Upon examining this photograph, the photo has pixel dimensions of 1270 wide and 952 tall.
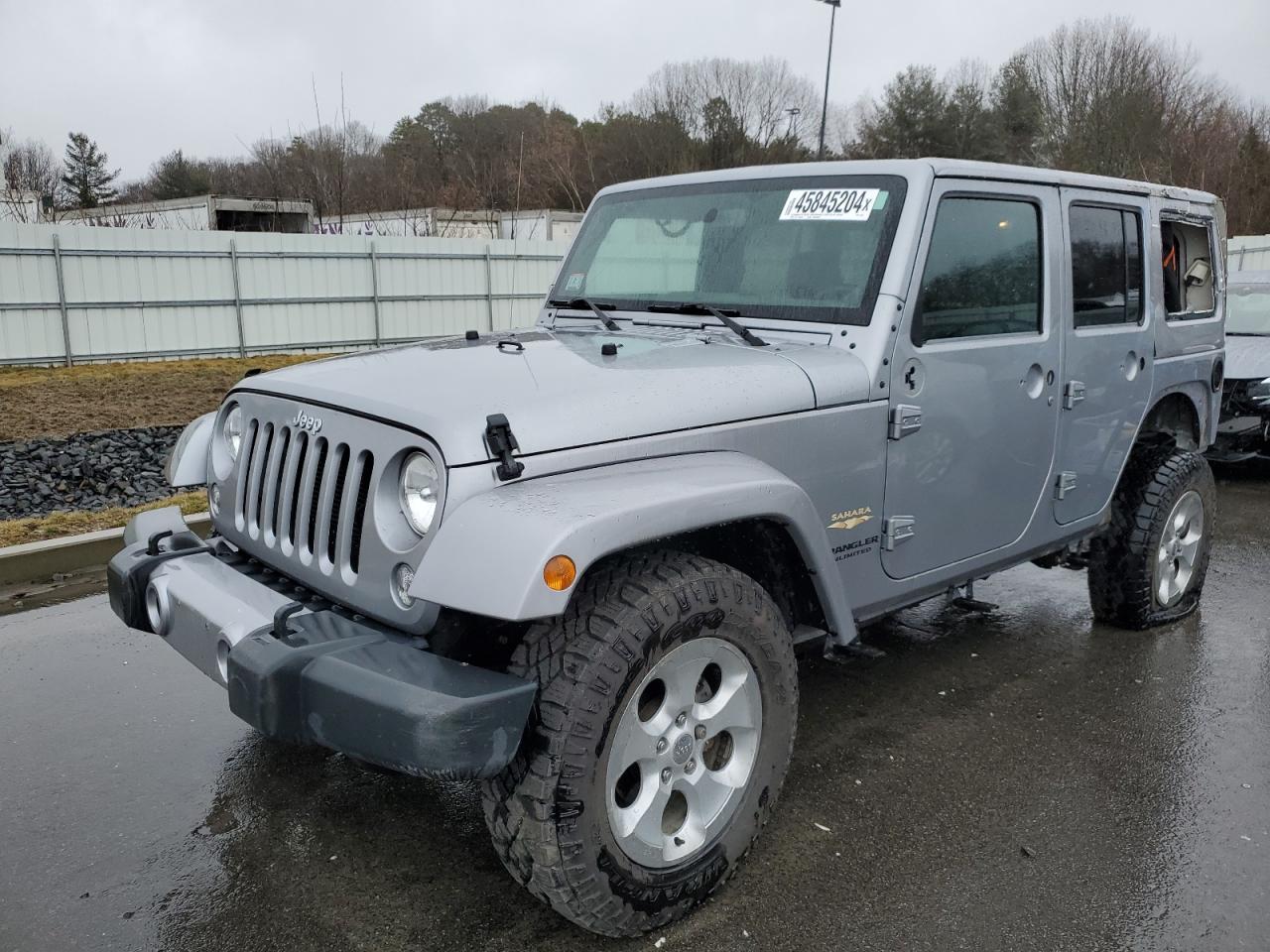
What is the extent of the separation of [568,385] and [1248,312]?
8.85 metres

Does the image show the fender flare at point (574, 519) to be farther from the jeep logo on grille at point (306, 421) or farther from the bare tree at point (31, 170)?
the bare tree at point (31, 170)

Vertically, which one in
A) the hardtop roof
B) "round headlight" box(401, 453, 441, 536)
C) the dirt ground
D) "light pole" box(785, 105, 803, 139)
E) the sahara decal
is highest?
"light pole" box(785, 105, 803, 139)

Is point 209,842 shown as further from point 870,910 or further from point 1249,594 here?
point 1249,594

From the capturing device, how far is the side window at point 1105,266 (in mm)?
4098

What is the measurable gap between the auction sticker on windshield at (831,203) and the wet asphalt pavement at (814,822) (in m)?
1.87

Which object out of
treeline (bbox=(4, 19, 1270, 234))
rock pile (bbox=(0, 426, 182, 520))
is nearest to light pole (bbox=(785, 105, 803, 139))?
treeline (bbox=(4, 19, 1270, 234))

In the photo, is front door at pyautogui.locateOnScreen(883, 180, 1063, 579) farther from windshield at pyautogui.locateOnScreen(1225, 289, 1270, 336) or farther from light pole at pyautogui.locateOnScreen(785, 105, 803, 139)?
light pole at pyautogui.locateOnScreen(785, 105, 803, 139)

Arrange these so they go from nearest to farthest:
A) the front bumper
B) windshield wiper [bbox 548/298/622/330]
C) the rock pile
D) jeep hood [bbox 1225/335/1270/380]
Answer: the front bumper < windshield wiper [bbox 548/298/622/330] < the rock pile < jeep hood [bbox 1225/335/1270/380]

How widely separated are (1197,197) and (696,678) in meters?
3.85

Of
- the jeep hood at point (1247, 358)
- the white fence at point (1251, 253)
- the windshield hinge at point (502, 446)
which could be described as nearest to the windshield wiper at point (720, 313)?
the windshield hinge at point (502, 446)

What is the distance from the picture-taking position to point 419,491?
2543 millimetres

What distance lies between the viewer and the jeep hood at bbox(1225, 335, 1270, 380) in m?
8.29

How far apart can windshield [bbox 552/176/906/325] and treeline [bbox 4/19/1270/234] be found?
14396mm

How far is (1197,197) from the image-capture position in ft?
16.2
